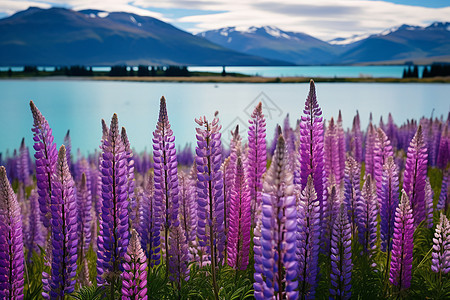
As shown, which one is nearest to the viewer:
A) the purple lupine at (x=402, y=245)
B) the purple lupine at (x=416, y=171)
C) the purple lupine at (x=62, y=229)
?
the purple lupine at (x=62, y=229)

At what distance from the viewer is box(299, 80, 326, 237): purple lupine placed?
4.19m

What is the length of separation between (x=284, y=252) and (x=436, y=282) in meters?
3.01

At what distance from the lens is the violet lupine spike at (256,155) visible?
4.72 metres

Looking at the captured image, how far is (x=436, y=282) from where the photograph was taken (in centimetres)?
443

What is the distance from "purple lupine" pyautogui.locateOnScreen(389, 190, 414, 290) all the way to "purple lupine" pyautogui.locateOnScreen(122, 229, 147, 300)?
226 cm

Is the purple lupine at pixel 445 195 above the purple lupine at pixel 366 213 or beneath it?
beneath

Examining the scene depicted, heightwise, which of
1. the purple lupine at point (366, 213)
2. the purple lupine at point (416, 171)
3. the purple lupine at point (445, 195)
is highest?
the purple lupine at point (416, 171)

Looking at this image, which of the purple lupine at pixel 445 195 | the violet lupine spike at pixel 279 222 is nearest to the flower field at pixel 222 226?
the violet lupine spike at pixel 279 222

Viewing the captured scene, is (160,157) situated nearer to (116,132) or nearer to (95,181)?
(116,132)

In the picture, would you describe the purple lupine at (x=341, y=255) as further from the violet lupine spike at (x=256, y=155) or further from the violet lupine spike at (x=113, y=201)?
the violet lupine spike at (x=113, y=201)

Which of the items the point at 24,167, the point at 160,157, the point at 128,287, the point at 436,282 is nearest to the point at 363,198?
the point at 436,282

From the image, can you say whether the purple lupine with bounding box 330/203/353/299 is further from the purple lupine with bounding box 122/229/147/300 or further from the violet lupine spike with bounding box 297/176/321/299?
the purple lupine with bounding box 122/229/147/300

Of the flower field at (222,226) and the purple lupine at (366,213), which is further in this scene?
the purple lupine at (366,213)

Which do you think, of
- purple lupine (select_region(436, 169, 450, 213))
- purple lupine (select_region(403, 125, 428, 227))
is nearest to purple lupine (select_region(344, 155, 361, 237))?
purple lupine (select_region(403, 125, 428, 227))
